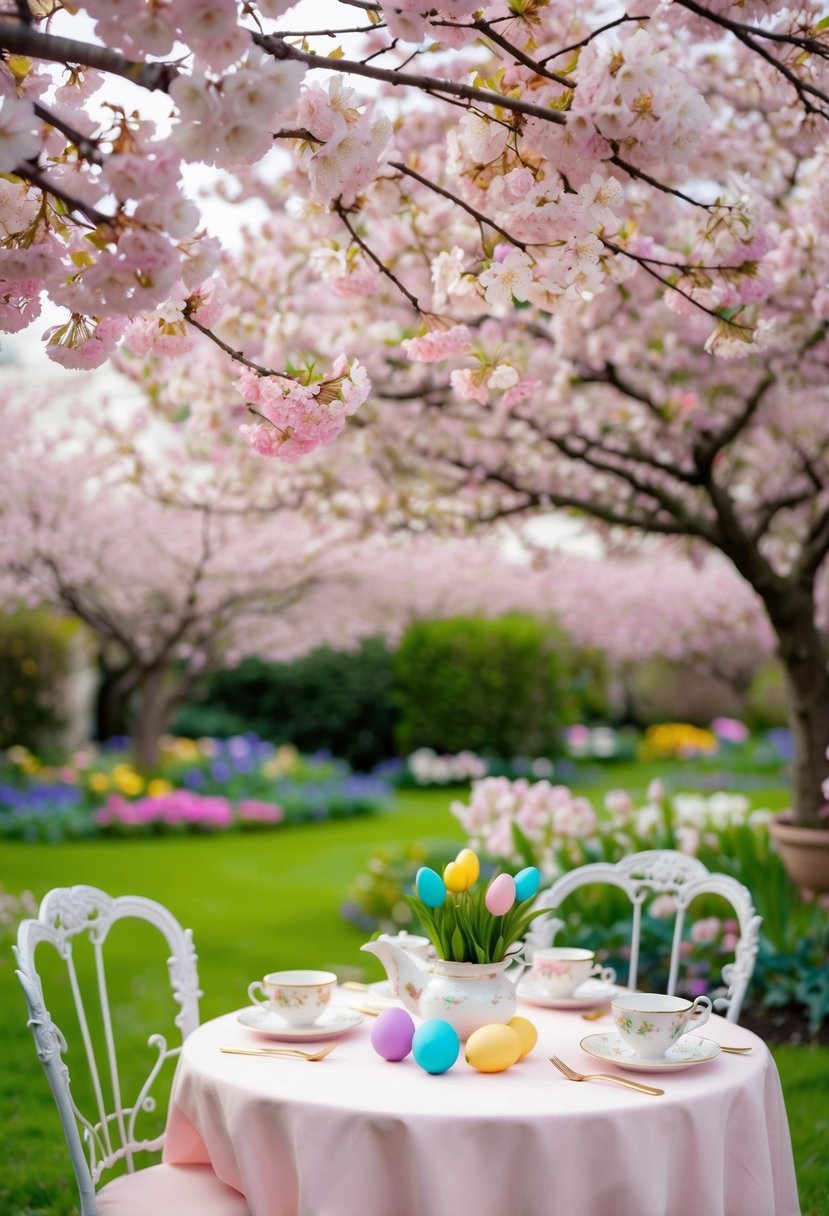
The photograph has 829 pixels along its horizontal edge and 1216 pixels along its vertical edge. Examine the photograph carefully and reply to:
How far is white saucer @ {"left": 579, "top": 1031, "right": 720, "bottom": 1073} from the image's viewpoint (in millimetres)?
2260

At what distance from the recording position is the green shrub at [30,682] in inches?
526

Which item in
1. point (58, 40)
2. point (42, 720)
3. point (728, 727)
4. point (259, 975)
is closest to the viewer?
point (58, 40)

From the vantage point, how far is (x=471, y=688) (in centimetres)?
1479

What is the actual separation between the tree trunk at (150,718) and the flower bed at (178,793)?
19 centimetres

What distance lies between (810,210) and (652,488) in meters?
1.97

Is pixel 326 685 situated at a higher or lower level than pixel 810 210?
lower

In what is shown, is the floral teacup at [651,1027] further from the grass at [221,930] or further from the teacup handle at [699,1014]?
the grass at [221,930]

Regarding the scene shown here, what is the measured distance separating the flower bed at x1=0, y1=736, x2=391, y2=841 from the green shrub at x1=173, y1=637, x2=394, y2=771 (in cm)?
117

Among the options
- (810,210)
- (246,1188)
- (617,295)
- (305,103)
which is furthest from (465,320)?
(246,1188)

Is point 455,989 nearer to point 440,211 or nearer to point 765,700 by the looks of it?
point 440,211

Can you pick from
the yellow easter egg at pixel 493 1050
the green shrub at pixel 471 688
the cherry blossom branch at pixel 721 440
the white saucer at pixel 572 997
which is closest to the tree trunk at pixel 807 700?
the cherry blossom branch at pixel 721 440

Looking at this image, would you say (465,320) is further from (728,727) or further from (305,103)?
(728,727)

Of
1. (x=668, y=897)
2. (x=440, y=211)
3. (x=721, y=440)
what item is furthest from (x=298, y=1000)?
(x=721, y=440)

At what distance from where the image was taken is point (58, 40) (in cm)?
169
